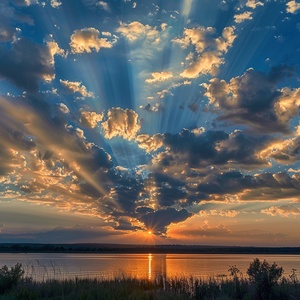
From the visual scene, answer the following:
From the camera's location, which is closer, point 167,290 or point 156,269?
point 167,290

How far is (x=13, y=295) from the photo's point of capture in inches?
850

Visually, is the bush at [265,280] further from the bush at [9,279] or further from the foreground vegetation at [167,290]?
the bush at [9,279]

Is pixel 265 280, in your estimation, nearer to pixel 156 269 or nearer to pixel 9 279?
pixel 9 279

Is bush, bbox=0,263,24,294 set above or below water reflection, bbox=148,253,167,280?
below

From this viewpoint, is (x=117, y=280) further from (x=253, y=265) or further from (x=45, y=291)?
(x=253, y=265)

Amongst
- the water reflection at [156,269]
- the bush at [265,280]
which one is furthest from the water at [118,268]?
the bush at [265,280]

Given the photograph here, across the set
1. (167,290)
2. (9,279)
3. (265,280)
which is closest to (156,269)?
(9,279)

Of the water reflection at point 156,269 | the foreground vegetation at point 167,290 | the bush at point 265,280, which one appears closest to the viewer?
the foreground vegetation at point 167,290

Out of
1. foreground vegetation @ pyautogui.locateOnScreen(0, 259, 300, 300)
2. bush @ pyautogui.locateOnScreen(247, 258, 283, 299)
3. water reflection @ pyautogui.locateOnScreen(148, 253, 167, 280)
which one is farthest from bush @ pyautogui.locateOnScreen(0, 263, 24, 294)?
bush @ pyautogui.locateOnScreen(247, 258, 283, 299)

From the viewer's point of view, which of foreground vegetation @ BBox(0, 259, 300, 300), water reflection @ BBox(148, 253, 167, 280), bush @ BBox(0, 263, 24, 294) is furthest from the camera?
water reflection @ BBox(148, 253, 167, 280)

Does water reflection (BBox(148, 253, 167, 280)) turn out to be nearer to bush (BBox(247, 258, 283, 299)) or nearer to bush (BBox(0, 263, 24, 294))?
bush (BBox(0, 263, 24, 294))

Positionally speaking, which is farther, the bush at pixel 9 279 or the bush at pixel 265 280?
the bush at pixel 9 279

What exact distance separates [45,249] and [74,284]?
583ft

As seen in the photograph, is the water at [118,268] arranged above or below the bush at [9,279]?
above
